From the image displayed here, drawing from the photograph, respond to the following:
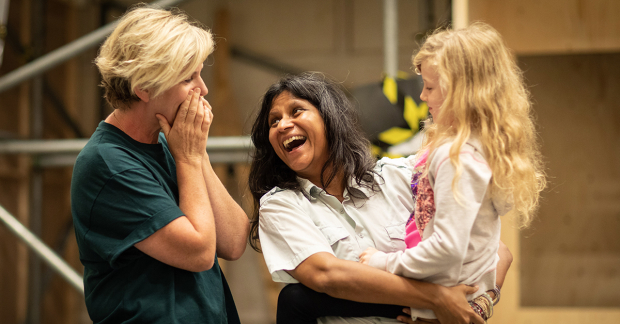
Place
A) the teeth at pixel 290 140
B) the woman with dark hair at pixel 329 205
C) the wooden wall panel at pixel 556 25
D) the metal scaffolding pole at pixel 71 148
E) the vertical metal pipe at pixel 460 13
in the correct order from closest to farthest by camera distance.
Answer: the woman with dark hair at pixel 329 205 → the teeth at pixel 290 140 → the vertical metal pipe at pixel 460 13 → the wooden wall panel at pixel 556 25 → the metal scaffolding pole at pixel 71 148

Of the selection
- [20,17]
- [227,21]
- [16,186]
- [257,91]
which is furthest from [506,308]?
[20,17]

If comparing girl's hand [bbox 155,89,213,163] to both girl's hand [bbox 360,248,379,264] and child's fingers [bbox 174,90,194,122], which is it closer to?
child's fingers [bbox 174,90,194,122]

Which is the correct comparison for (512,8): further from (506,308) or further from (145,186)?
(145,186)

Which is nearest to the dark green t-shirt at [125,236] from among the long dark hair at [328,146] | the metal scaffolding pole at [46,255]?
the long dark hair at [328,146]

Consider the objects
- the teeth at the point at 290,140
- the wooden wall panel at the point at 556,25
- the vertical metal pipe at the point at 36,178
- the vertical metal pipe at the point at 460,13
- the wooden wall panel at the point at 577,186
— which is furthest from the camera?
the vertical metal pipe at the point at 36,178

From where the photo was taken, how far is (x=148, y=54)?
1.38m

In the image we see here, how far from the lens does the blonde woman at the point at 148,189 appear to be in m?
1.34

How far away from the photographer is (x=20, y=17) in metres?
4.26

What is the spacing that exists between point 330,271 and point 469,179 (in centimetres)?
43

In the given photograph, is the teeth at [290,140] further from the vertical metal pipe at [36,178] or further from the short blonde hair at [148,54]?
the vertical metal pipe at [36,178]

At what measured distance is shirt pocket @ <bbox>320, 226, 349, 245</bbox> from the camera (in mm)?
1498

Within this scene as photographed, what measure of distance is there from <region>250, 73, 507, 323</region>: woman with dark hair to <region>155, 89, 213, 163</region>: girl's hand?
238 millimetres

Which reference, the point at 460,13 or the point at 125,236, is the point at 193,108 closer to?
the point at 125,236

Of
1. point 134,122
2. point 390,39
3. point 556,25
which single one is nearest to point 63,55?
point 134,122
